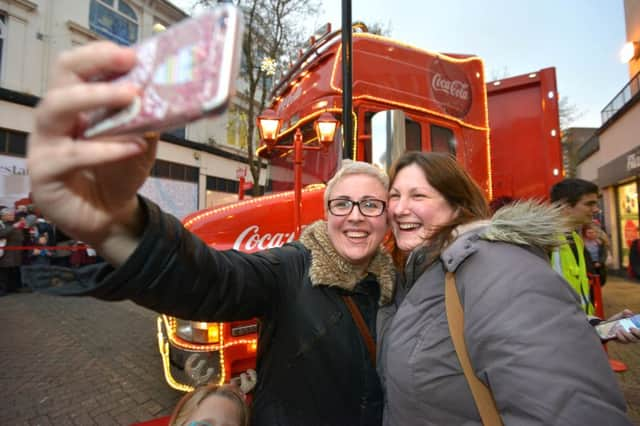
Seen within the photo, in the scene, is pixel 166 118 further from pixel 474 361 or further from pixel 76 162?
pixel 474 361

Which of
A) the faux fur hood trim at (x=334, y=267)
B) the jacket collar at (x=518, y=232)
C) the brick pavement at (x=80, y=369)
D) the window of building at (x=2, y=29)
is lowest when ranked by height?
the brick pavement at (x=80, y=369)

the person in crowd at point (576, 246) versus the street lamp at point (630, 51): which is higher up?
the street lamp at point (630, 51)

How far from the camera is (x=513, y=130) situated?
5336 millimetres

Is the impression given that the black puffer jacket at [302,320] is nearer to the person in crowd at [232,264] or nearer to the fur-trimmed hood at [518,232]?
the person in crowd at [232,264]

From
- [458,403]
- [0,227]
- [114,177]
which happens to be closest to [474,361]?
[458,403]

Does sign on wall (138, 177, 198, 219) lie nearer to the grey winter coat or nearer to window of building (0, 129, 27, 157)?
window of building (0, 129, 27, 157)

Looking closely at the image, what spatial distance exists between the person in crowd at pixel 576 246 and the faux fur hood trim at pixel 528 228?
7.94ft

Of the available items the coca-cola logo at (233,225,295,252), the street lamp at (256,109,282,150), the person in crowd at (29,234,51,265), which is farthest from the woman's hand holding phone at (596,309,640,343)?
the person in crowd at (29,234,51,265)

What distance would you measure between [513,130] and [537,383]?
5409mm

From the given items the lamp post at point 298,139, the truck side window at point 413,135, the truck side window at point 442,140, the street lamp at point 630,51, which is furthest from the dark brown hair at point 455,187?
the street lamp at point 630,51

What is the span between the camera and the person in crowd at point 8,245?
8289 mm

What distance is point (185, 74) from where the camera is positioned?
572mm

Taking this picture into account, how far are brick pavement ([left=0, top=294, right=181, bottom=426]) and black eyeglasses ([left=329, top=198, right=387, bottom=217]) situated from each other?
3.11 metres

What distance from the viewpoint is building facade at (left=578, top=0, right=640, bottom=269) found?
11.5 metres
